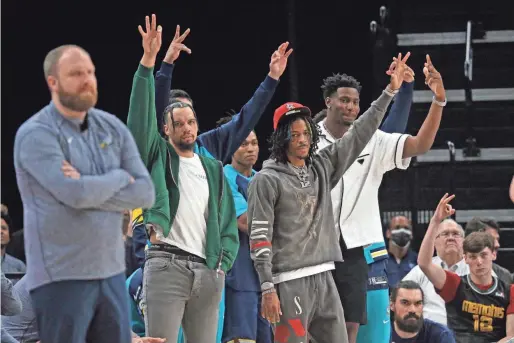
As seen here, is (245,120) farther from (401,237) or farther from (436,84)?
(401,237)

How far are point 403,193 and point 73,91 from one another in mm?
6314

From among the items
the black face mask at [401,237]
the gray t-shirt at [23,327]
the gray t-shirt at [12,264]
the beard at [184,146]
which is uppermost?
the beard at [184,146]

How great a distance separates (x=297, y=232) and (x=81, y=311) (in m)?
1.54

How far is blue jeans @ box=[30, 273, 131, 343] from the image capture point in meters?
3.94

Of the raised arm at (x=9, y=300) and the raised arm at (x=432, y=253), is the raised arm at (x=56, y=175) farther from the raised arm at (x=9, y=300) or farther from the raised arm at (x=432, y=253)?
the raised arm at (x=432, y=253)

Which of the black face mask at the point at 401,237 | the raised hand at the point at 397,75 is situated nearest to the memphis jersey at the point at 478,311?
the black face mask at the point at 401,237

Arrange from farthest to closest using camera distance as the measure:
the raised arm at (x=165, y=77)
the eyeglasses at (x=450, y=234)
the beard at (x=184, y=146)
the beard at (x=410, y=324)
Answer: the eyeglasses at (x=450, y=234) → the beard at (x=410, y=324) → the raised arm at (x=165, y=77) → the beard at (x=184, y=146)

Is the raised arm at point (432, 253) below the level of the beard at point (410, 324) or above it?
above

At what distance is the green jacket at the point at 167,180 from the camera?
200 inches

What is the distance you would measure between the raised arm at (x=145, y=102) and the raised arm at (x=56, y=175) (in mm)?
1131

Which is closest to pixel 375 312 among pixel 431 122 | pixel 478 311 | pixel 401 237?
pixel 431 122

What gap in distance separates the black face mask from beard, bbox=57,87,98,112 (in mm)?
5367

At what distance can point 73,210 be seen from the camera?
396 cm

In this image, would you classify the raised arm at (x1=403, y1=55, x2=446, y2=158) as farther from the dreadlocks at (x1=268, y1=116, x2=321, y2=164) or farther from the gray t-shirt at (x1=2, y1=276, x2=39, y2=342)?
the gray t-shirt at (x1=2, y1=276, x2=39, y2=342)
